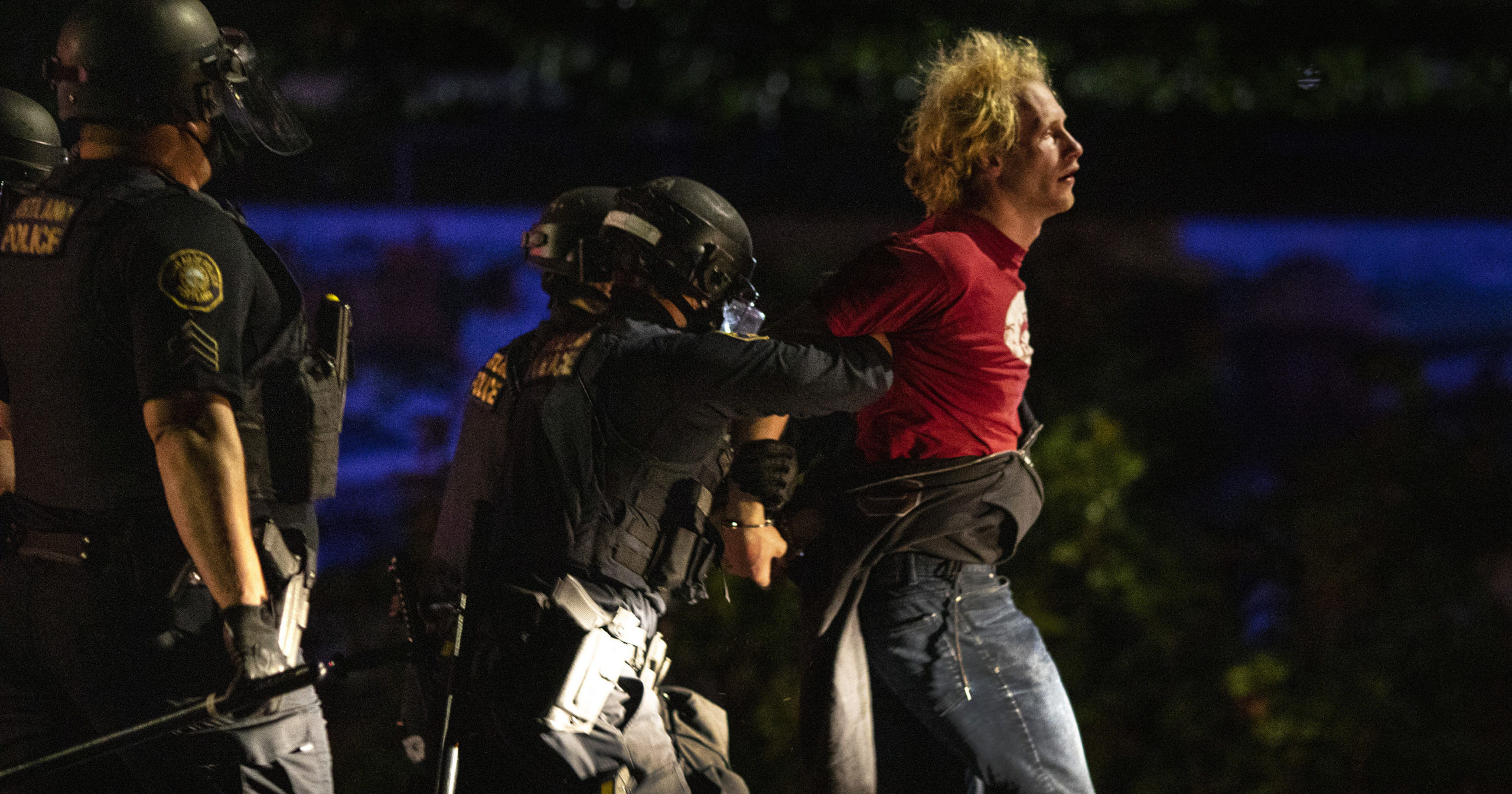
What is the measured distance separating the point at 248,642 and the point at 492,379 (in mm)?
824

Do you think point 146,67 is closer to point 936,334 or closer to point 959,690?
point 936,334

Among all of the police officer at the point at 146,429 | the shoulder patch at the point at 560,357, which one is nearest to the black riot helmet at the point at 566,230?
the shoulder patch at the point at 560,357

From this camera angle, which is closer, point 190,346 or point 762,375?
point 190,346

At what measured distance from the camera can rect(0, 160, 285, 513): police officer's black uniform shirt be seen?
7.06ft

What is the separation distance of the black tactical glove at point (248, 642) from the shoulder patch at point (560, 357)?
2.30 ft

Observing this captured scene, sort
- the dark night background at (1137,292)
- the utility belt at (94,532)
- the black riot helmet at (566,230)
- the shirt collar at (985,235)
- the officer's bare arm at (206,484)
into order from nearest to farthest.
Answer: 1. the officer's bare arm at (206,484)
2. the utility belt at (94,532)
3. the shirt collar at (985,235)
4. the black riot helmet at (566,230)
5. the dark night background at (1137,292)

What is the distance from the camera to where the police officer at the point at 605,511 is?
249 centimetres

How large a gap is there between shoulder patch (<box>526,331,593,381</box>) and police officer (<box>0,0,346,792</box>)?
0.46 meters

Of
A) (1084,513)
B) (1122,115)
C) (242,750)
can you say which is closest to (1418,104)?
(1122,115)

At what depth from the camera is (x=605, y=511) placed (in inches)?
102

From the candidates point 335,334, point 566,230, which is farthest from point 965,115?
point 335,334

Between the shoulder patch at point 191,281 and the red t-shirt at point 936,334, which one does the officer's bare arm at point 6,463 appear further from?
the red t-shirt at point 936,334

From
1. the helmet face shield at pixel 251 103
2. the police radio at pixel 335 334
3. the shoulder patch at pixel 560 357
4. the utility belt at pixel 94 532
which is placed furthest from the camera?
the shoulder patch at pixel 560 357

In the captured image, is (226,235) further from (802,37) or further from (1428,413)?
(1428,413)
